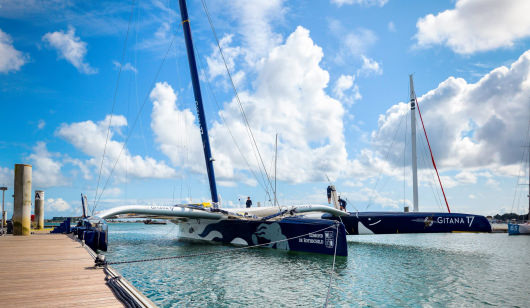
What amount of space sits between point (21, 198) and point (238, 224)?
752 centimetres

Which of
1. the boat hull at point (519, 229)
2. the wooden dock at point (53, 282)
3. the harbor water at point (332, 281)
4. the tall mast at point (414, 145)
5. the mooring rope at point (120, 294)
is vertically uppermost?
the tall mast at point (414, 145)

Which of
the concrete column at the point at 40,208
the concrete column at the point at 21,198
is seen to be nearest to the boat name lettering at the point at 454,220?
the concrete column at the point at 21,198

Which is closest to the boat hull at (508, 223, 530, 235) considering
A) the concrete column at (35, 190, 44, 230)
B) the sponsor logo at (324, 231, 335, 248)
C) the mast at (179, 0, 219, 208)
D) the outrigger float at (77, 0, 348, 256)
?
the outrigger float at (77, 0, 348, 256)

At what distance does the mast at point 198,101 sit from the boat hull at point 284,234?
4.86 ft

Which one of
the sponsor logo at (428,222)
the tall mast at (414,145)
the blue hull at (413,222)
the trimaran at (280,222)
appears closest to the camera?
the trimaran at (280,222)

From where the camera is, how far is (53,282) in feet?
13.3

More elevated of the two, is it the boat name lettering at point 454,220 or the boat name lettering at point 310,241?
the boat name lettering at point 454,220

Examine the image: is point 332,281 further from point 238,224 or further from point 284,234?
point 238,224

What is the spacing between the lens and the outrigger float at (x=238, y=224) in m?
10.4

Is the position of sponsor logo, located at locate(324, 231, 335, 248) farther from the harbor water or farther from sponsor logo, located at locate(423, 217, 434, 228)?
sponsor logo, located at locate(423, 217, 434, 228)

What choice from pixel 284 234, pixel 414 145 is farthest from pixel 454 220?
pixel 414 145

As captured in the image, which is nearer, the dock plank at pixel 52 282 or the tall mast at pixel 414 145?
the dock plank at pixel 52 282

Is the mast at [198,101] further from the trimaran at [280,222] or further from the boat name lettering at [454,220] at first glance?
the boat name lettering at [454,220]

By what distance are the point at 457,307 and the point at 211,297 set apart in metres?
3.88
